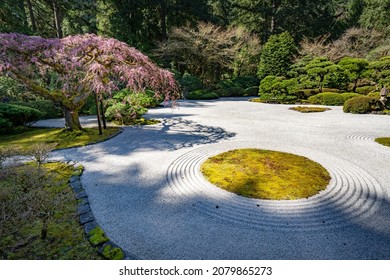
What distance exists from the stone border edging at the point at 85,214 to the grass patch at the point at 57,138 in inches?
112

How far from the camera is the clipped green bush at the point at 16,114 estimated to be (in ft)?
30.1

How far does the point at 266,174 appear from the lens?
534 centimetres

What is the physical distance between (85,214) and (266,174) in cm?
399

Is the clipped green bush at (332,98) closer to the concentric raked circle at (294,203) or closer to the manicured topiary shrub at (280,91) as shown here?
the manicured topiary shrub at (280,91)

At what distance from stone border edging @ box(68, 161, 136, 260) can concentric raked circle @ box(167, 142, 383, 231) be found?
1.63 metres

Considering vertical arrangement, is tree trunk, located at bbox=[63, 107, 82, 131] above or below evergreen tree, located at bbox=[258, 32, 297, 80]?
below

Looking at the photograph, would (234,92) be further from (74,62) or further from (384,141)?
(74,62)

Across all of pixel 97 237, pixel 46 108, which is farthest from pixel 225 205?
pixel 46 108

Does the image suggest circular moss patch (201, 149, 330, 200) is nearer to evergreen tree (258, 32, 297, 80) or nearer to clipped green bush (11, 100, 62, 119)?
clipped green bush (11, 100, 62, 119)

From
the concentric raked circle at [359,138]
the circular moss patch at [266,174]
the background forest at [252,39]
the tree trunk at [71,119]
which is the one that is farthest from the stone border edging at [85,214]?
the background forest at [252,39]

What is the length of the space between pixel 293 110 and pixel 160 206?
13.3m

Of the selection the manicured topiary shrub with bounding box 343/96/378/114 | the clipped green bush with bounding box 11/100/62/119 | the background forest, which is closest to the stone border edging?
the clipped green bush with bounding box 11/100/62/119

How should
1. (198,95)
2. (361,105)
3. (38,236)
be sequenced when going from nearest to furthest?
(38,236)
(361,105)
(198,95)

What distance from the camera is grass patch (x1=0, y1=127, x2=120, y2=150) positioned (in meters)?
7.76
